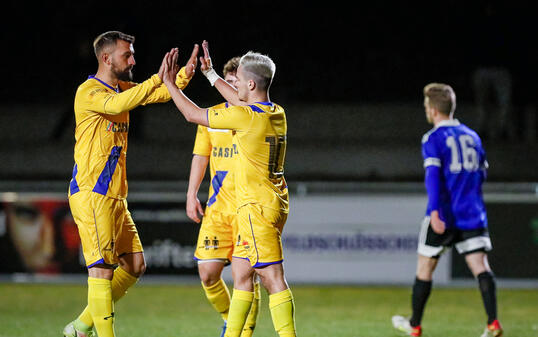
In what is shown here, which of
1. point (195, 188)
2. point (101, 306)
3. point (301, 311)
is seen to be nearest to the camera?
point (101, 306)

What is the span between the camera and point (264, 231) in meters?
5.41

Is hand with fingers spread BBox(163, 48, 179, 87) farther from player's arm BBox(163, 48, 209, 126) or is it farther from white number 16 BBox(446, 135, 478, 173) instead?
white number 16 BBox(446, 135, 478, 173)

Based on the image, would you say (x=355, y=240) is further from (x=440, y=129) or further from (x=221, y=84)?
(x=221, y=84)

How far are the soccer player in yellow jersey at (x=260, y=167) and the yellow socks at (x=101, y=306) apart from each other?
102 cm

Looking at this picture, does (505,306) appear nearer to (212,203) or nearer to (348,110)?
(212,203)

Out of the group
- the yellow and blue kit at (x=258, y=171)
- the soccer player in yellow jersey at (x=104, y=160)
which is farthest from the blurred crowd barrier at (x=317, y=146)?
the yellow and blue kit at (x=258, y=171)

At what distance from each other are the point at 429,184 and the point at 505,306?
273 centimetres

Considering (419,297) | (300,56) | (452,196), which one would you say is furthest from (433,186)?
(300,56)

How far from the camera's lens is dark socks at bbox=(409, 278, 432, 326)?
696 cm

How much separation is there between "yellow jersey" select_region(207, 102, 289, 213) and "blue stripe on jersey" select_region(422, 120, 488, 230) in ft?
5.93

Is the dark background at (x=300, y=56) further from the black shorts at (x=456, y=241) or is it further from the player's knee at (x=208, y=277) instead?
the player's knee at (x=208, y=277)

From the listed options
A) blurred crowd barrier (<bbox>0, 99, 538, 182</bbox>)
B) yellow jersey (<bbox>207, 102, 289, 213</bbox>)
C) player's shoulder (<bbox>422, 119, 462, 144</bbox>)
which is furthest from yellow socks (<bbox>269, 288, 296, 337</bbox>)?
blurred crowd barrier (<bbox>0, 99, 538, 182</bbox>)

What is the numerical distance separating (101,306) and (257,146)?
1.50m

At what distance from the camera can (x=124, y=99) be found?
5625 millimetres
